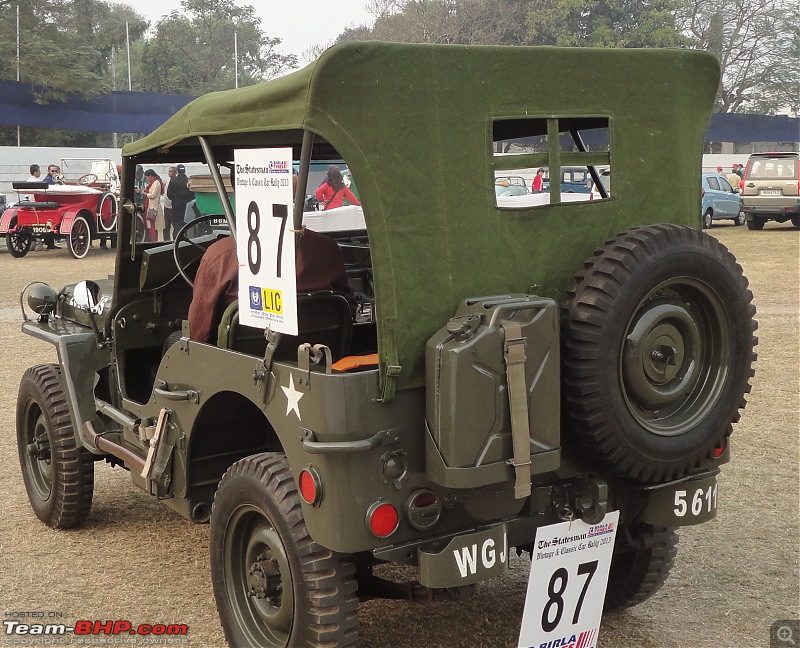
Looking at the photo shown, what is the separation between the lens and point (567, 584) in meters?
3.20

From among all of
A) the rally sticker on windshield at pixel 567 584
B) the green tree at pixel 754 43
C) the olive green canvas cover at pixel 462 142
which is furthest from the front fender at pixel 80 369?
the green tree at pixel 754 43

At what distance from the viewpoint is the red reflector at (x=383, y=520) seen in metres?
2.88

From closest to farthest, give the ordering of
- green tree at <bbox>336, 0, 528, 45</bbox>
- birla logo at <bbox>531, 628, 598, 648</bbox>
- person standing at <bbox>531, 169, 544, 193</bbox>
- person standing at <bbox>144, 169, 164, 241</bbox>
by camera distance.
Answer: birla logo at <bbox>531, 628, 598, 648</bbox> < person standing at <bbox>144, 169, 164, 241</bbox> < person standing at <bbox>531, 169, 544, 193</bbox> < green tree at <bbox>336, 0, 528, 45</bbox>

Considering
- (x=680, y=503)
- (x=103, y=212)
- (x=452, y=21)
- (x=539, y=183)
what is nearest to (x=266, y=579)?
(x=680, y=503)

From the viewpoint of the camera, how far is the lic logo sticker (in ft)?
10.7

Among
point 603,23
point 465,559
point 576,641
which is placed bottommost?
point 576,641

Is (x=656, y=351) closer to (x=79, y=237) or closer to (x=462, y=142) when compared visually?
(x=462, y=142)

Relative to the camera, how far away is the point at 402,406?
9.61ft

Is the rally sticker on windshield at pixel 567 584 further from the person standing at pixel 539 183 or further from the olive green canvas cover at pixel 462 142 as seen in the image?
the person standing at pixel 539 183

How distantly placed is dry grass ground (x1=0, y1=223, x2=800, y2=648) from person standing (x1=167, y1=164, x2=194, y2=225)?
1.55 m

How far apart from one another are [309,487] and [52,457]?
7.59 feet

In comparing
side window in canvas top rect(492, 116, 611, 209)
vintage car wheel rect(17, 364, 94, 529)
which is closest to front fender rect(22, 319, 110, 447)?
vintage car wheel rect(17, 364, 94, 529)

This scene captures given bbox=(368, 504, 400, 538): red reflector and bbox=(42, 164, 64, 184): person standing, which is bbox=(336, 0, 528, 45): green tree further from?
bbox=(368, 504, 400, 538): red reflector

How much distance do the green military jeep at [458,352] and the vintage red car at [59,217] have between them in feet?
54.7
